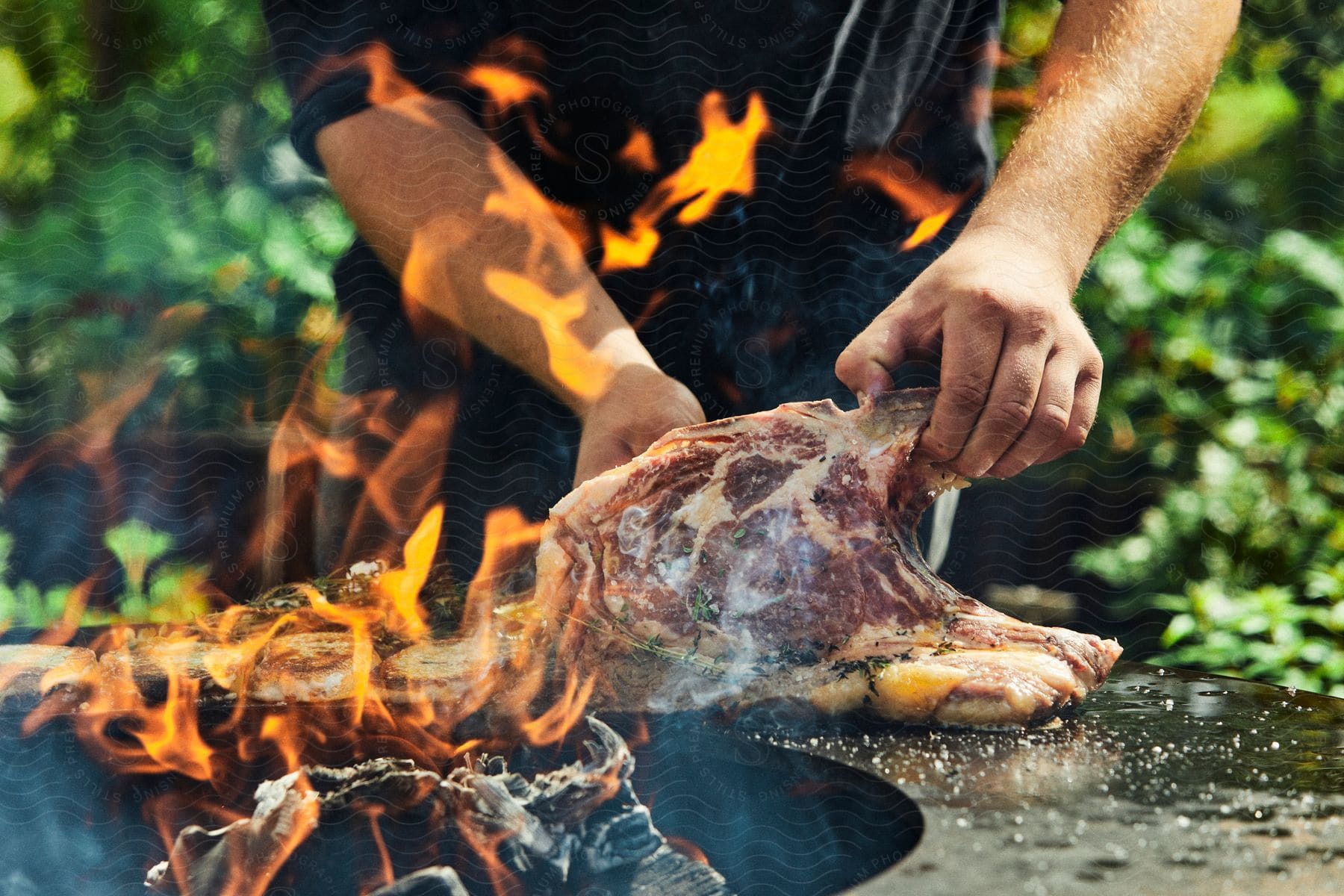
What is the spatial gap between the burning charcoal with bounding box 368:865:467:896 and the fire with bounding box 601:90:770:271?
1.92m

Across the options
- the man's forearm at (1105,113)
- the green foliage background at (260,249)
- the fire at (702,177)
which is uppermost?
the man's forearm at (1105,113)

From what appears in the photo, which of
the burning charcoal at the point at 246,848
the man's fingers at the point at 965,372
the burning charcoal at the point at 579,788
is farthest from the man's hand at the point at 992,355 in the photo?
the burning charcoal at the point at 246,848

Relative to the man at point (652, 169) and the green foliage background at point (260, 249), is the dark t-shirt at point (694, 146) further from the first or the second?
the green foliage background at point (260, 249)

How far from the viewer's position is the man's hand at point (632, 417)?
7.58 feet

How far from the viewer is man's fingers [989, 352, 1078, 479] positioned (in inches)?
76.2

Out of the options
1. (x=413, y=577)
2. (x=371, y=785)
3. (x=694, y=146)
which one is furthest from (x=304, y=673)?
(x=694, y=146)

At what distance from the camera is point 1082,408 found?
2.03 m

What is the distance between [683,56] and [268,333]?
3201mm

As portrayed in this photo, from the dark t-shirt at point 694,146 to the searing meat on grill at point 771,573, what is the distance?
95 centimetres

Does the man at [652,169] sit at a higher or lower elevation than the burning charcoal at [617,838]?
higher

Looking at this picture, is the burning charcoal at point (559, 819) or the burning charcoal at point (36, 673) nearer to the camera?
the burning charcoal at point (559, 819)

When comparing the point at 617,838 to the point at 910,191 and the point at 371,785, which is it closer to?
the point at 371,785

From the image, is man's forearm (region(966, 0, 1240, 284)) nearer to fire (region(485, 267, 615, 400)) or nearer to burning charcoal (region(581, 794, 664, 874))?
fire (region(485, 267, 615, 400))

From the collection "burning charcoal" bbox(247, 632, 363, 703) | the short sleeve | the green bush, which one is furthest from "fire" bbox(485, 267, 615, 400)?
the green bush
